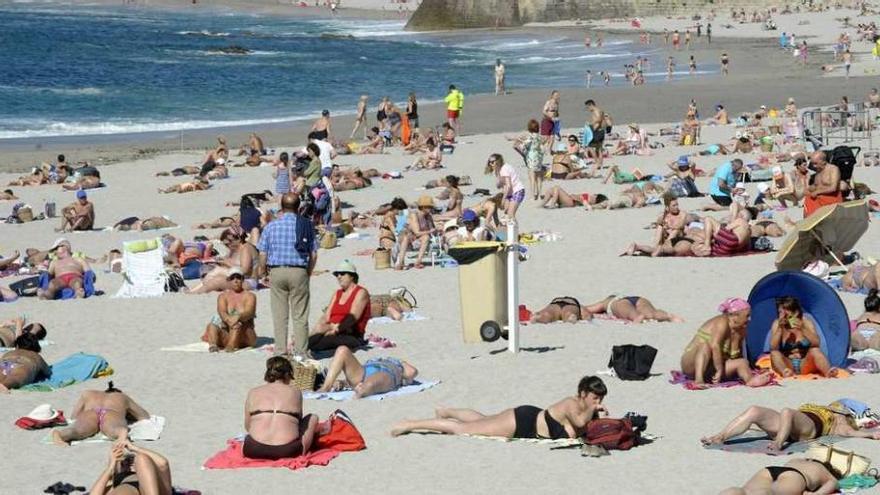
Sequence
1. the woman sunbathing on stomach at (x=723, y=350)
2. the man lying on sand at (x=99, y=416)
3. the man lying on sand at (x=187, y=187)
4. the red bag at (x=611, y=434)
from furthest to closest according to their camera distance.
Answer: the man lying on sand at (x=187, y=187)
the woman sunbathing on stomach at (x=723, y=350)
the man lying on sand at (x=99, y=416)
the red bag at (x=611, y=434)

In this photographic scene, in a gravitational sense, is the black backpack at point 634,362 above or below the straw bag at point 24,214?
above

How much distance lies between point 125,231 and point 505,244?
9.27 meters

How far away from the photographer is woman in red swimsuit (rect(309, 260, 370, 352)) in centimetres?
1223

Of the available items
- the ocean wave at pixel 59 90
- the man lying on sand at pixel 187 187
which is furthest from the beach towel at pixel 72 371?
the ocean wave at pixel 59 90

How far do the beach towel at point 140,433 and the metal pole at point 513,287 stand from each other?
2.86 metres

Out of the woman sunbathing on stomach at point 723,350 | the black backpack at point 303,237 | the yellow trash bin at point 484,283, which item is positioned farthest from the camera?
the yellow trash bin at point 484,283

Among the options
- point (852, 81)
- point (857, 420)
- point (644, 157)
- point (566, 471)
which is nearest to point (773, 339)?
point (857, 420)

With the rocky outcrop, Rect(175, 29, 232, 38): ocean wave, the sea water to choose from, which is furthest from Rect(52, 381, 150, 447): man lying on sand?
the rocky outcrop

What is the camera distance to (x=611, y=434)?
9211mm

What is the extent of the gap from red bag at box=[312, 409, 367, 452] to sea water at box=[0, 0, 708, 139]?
87.6 feet

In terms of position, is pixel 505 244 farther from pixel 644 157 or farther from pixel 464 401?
pixel 644 157

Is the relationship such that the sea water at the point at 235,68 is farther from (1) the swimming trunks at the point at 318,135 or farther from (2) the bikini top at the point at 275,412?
(2) the bikini top at the point at 275,412

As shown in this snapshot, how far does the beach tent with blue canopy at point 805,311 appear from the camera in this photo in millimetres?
10703

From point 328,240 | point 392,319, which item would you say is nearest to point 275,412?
point 392,319
